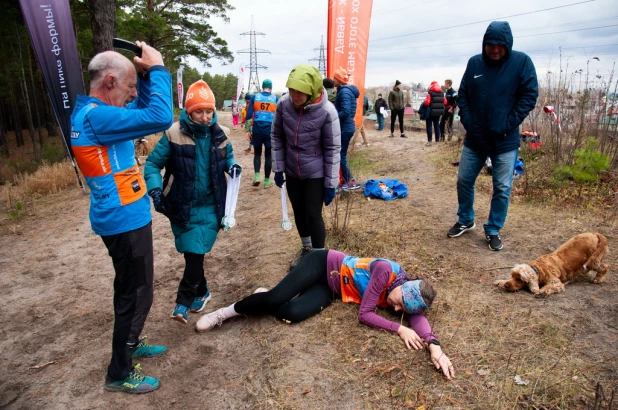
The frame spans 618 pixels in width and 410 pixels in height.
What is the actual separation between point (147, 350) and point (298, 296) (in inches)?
46.6

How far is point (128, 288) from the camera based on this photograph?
93.8 inches

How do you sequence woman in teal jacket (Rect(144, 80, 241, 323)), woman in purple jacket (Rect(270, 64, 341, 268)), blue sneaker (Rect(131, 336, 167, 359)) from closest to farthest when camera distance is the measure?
blue sneaker (Rect(131, 336, 167, 359)) → woman in teal jacket (Rect(144, 80, 241, 323)) → woman in purple jacket (Rect(270, 64, 341, 268))

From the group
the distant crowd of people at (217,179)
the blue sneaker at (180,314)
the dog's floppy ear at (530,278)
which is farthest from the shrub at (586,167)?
the blue sneaker at (180,314)

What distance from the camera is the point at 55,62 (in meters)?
5.92

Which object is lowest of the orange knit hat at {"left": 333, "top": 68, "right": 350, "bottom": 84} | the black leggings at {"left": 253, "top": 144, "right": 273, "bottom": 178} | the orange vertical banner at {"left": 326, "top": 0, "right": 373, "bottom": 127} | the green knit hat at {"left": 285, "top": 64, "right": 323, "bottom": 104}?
the black leggings at {"left": 253, "top": 144, "right": 273, "bottom": 178}

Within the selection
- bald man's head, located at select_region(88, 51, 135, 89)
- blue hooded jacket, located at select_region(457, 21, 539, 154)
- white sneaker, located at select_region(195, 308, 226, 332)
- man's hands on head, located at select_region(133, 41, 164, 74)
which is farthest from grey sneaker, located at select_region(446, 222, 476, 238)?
bald man's head, located at select_region(88, 51, 135, 89)

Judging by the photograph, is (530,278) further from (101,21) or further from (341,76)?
Answer: (101,21)

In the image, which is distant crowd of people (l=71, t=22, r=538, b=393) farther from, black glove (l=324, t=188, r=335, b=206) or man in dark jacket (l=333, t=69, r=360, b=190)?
man in dark jacket (l=333, t=69, r=360, b=190)

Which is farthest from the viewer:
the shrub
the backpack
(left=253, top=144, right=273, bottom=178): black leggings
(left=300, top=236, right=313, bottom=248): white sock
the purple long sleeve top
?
the backpack

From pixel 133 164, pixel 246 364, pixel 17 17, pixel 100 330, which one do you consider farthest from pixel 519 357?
pixel 17 17

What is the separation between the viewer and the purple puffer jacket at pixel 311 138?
346 centimetres

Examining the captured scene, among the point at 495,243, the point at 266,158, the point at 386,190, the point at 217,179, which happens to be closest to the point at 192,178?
the point at 217,179

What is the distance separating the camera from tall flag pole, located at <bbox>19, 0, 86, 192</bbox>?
A: 5.63m

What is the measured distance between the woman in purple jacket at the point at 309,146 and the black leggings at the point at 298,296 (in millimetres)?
583
